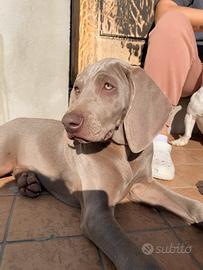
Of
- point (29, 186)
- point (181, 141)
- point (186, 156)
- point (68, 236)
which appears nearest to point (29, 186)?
point (29, 186)

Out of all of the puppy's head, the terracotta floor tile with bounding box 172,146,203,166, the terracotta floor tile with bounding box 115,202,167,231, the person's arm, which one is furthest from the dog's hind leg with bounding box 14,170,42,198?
the person's arm

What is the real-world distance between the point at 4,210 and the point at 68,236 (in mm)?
511

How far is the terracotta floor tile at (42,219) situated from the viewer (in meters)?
1.60

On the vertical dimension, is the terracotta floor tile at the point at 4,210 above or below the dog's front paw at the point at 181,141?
above

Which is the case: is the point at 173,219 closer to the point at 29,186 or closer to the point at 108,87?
the point at 108,87

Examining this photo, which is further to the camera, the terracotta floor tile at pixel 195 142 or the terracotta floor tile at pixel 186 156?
the terracotta floor tile at pixel 195 142

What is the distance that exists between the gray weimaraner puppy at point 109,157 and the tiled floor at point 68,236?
75mm

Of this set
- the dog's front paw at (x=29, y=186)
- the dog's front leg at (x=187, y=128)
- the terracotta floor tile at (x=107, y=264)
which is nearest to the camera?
the terracotta floor tile at (x=107, y=264)

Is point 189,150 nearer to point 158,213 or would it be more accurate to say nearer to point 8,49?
point 158,213

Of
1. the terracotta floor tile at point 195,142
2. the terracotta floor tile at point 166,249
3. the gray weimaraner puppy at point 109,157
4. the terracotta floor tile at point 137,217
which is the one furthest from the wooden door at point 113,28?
the terracotta floor tile at point 166,249

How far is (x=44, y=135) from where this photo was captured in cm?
220

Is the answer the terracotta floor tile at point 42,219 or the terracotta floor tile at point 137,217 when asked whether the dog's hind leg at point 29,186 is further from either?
the terracotta floor tile at point 137,217

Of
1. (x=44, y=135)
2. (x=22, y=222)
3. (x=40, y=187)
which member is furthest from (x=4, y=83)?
(x=22, y=222)

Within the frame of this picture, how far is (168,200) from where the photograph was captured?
6.04ft
